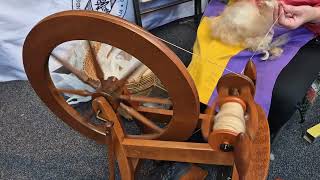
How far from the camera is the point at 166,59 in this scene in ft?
2.56

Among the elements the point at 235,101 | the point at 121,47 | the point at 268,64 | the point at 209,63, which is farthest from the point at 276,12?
the point at 121,47

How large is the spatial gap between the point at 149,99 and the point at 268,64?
448 millimetres

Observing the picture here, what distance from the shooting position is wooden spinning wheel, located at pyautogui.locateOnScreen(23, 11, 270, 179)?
2.52 ft

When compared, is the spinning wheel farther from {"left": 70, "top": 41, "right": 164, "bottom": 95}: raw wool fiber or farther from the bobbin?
{"left": 70, "top": 41, "right": 164, "bottom": 95}: raw wool fiber

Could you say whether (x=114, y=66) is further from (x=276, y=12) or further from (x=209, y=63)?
(x=276, y=12)

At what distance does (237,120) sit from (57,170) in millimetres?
1036

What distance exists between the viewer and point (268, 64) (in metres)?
1.21

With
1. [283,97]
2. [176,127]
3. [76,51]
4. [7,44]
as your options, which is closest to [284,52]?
[283,97]

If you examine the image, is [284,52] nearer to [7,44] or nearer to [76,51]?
[76,51]

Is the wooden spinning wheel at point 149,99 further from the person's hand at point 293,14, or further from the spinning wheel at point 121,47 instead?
the person's hand at point 293,14

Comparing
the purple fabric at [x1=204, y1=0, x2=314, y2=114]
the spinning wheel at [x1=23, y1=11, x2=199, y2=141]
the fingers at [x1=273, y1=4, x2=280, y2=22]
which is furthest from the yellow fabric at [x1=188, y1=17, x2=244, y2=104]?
the spinning wheel at [x1=23, y1=11, x2=199, y2=141]

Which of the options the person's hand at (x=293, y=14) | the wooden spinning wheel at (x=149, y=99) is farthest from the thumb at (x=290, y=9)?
the wooden spinning wheel at (x=149, y=99)

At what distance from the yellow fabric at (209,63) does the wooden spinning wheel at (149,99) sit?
0.74 feet

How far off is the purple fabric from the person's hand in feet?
0.32
